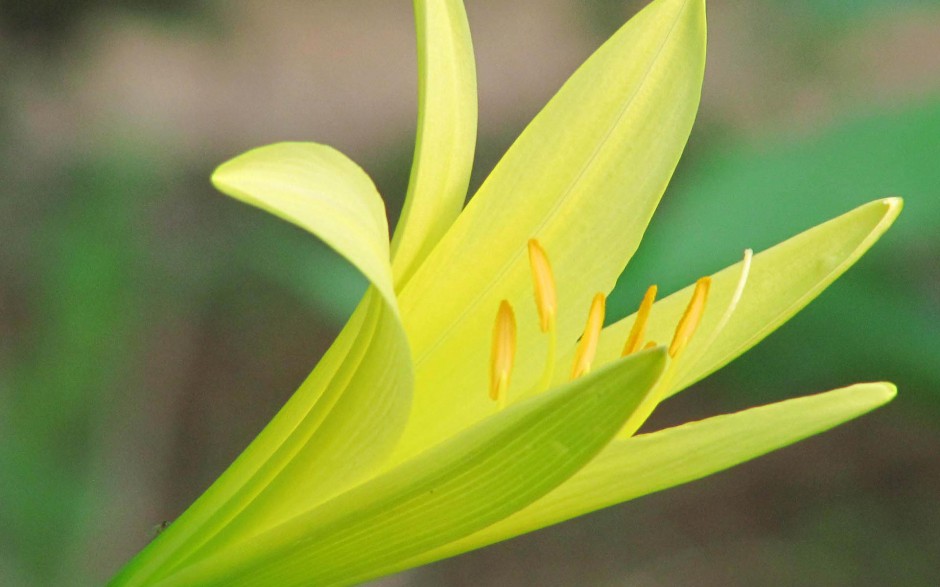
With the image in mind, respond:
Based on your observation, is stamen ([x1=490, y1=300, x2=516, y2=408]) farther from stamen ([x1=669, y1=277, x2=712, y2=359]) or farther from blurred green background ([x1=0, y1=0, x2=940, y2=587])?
blurred green background ([x1=0, y1=0, x2=940, y2=587])

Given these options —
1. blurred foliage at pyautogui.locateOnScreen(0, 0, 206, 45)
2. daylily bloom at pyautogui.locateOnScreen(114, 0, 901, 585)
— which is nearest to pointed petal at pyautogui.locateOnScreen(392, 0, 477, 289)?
daylily bloom at pyautogui.locateOnScreen(114, 0, 901, 585)

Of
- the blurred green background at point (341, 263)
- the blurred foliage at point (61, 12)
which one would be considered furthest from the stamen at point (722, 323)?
the blurred foliage at point (61, 12)

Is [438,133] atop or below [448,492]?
atop

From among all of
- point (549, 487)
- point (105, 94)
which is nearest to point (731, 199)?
point (549, 487)

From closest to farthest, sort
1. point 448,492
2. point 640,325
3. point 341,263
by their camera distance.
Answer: point 448,492, point 640,325, point 341,263

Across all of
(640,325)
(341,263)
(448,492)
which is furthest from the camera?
(341,263)

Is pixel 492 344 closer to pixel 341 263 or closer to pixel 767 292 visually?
pixel 767 292

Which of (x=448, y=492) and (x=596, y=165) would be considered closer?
(x=448, y=492)

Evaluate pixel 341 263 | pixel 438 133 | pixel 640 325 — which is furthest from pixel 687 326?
pixel 341 263

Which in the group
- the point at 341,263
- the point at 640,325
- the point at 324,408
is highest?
the point at 640,325
